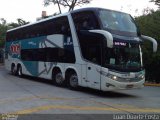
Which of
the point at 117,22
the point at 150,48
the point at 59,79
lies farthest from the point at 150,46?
the point at 117,22

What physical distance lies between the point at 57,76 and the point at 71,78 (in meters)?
1.76

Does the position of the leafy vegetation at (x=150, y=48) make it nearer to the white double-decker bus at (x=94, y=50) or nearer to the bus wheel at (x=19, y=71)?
the white double-decker bus at (x=94, y=50)

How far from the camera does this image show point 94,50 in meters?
16.2

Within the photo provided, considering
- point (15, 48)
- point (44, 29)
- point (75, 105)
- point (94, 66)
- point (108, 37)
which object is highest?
point (44, 29)

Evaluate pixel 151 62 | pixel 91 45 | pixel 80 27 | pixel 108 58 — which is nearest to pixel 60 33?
pixel 80 27

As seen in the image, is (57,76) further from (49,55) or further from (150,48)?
(150,48)

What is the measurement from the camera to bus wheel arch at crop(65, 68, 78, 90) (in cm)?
1809

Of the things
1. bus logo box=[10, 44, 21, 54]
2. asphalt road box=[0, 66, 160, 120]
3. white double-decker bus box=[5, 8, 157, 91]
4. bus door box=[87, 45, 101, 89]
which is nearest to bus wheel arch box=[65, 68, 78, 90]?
white double-decker bus box=[5, 8, 157, 91]

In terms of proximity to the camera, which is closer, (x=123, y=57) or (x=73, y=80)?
(x=123, y=57)

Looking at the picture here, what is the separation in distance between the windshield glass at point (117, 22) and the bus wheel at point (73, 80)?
322 cm

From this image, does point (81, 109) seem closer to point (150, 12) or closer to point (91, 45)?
point (91, 45)

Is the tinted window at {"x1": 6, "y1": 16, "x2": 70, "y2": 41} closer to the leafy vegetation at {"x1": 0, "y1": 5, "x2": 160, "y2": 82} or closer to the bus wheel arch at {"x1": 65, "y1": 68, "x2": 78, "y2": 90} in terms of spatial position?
the bus wheel arch at {"x1": 65, "y1": 68, "x2": 78, "y2": 90}

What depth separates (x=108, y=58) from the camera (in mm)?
15594

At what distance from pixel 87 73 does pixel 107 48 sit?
5.88 ft
